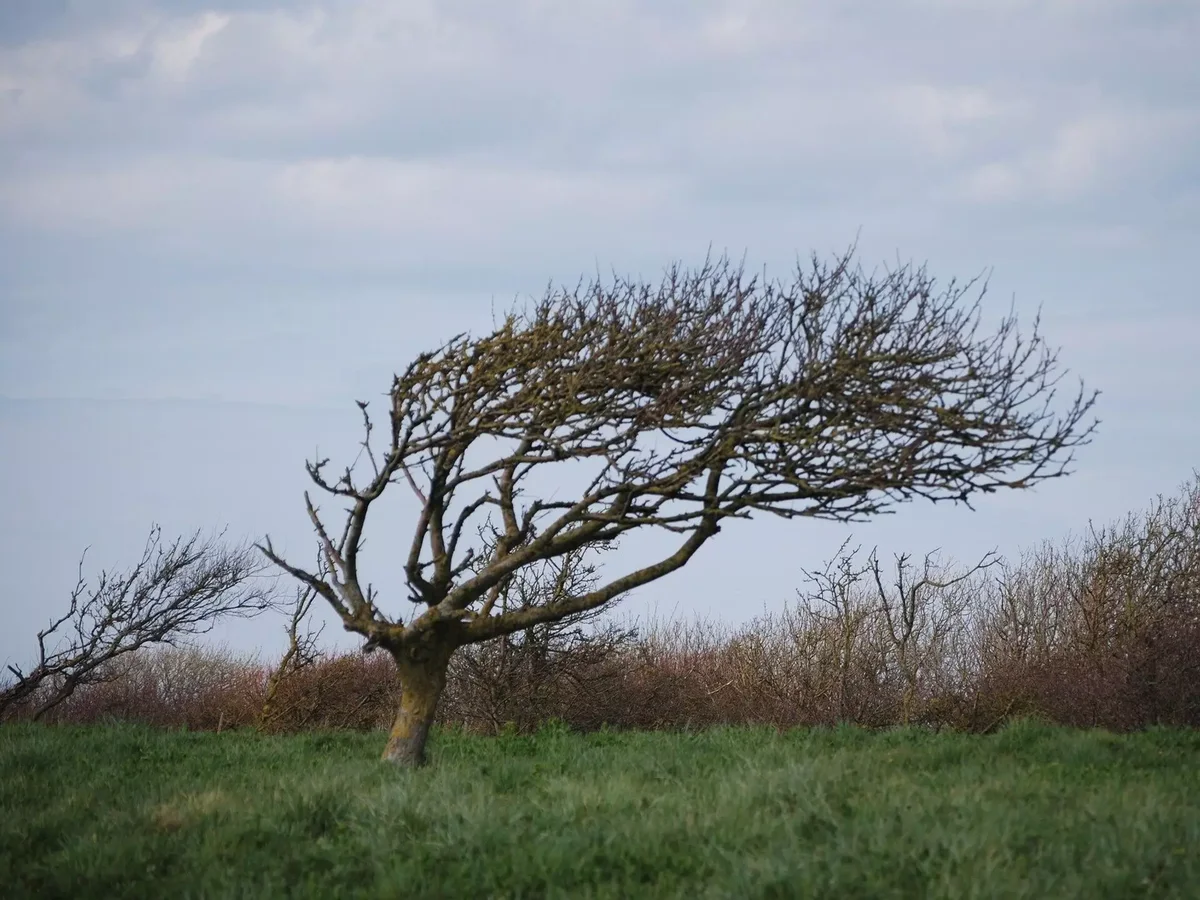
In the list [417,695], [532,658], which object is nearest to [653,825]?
[417,695]

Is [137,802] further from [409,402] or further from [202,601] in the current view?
[202,601]

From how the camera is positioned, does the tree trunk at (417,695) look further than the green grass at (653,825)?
Yes

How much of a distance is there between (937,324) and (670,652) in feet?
67.2

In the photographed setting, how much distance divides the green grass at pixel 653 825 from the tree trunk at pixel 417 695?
478 mm

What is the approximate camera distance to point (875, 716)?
2280 cm

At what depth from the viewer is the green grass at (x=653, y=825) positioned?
742 cm

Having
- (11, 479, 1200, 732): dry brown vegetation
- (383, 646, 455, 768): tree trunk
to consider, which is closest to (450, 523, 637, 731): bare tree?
(11, 479, 1200, 732): dry brown vegetation

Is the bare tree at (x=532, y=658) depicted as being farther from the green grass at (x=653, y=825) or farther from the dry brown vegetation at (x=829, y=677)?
the green grass at (x=653, y=825)

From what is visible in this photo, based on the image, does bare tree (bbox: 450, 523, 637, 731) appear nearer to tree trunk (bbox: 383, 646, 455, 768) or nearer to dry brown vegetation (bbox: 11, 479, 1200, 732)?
Answer: dry brown vegetation (bbox: 11, 479, 1200, 732)

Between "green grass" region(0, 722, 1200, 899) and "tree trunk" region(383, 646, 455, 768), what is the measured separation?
48 cm

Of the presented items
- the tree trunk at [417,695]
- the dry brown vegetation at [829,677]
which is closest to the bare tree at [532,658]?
the dry brown vegetation at [829,677]

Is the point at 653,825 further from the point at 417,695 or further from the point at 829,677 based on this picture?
the point at 829,677

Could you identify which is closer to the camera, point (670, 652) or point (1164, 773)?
point (1164, 773)

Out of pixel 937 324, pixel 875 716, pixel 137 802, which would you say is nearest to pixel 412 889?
pixel 137 802
